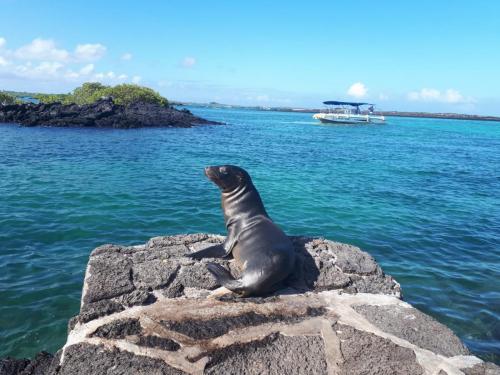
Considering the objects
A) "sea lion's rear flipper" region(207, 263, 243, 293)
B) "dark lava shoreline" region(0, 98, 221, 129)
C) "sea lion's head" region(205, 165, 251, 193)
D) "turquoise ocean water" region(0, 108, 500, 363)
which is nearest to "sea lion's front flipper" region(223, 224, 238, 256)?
"sea lion's rear flipper" region(207, 263, 243, 293)

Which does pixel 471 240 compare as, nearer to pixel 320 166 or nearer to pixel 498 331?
pixel 498 331

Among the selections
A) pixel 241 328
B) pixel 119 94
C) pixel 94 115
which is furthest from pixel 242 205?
pixel 119 94

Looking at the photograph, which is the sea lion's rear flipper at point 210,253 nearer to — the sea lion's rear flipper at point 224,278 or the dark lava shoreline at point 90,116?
the sea lion's rear flipper at point 224,278

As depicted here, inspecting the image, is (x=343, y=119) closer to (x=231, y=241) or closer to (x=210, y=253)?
(x=231, y=241)

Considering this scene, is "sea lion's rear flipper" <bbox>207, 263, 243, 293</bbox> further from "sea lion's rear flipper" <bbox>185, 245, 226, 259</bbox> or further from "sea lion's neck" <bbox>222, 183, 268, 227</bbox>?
"sea lion's neck" <bbox>222, 183, 268, 227</bbox>

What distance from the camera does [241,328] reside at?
13.4 feet

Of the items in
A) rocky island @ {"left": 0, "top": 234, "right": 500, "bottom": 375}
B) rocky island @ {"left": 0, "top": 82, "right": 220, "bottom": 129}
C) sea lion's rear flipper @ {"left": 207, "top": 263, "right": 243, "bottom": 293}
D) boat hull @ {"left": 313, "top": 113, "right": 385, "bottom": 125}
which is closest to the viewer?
rocky island @ {"left": 0, "top": 234, "right": 500, "bottom": 375}

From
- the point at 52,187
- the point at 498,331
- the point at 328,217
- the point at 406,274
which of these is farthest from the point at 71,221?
the point at 498,331

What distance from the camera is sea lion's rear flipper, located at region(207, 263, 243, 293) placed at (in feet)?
15.5

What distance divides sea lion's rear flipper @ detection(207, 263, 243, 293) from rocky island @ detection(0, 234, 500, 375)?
105mm

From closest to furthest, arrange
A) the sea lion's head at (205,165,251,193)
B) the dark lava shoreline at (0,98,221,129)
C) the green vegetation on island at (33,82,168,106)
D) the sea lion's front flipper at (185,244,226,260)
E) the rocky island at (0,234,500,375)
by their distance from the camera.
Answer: the rocky island at (0,234,500,375) < the sea lion's front flipper at (185,244,226,260) < the sea lion's head at (205,165,251,193) < the dark lava shoreline at (0,98,221,129) < the green vegetation on island at (33,82,168,106)

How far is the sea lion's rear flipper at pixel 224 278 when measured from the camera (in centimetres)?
474

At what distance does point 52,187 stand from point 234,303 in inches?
438

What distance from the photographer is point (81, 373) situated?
3.46 metres
